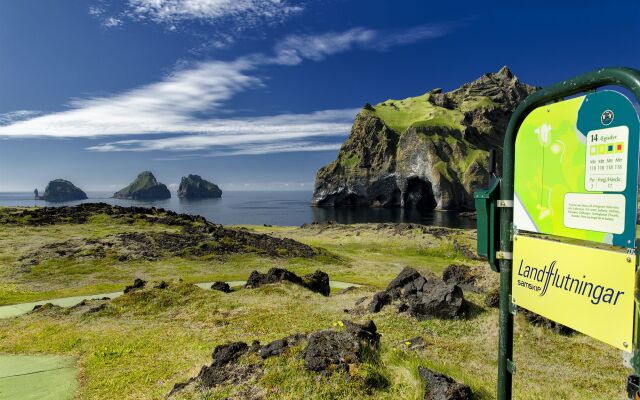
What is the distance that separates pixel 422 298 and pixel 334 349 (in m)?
9.59

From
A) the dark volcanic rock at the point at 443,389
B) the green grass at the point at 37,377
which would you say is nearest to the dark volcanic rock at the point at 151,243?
the green grass at the point at 37,377

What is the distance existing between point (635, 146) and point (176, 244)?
53.6 m

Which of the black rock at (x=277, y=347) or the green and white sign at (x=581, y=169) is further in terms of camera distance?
the black rock at (x=277, y=347)

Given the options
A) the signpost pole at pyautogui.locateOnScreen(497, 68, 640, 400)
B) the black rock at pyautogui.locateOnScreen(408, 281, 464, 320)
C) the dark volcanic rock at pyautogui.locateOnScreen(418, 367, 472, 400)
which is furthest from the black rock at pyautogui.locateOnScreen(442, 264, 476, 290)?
the signpost pole at pyautogui.locateOnScreen(497, 68, 640, 400)

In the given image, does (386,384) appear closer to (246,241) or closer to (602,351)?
(602,351)

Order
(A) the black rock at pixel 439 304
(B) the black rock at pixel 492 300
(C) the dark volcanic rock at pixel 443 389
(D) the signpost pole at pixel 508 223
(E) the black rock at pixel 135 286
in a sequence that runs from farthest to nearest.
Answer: (E) the black rock at pixel 135 286 → (B) the black rock at pixel 492 300 → (A) the black rock at pixel 439 304 → (C) the dark volcanic rock at pixel 443 389 → (D) the signpost pole at pixel 508 223

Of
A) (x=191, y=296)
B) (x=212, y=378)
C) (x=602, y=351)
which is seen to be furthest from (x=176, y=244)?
(x=602, y=351)

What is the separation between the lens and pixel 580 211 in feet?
15.0

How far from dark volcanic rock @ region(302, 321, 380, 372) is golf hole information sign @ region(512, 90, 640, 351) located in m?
5.72

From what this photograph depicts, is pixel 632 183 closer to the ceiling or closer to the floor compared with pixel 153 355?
closer to the ceiling

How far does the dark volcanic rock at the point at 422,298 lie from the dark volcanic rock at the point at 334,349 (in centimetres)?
734

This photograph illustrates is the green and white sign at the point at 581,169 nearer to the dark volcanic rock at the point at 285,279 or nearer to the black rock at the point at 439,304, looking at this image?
the black rock at the point at 439,304

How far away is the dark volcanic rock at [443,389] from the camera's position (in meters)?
8.45

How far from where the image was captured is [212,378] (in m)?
10.6
